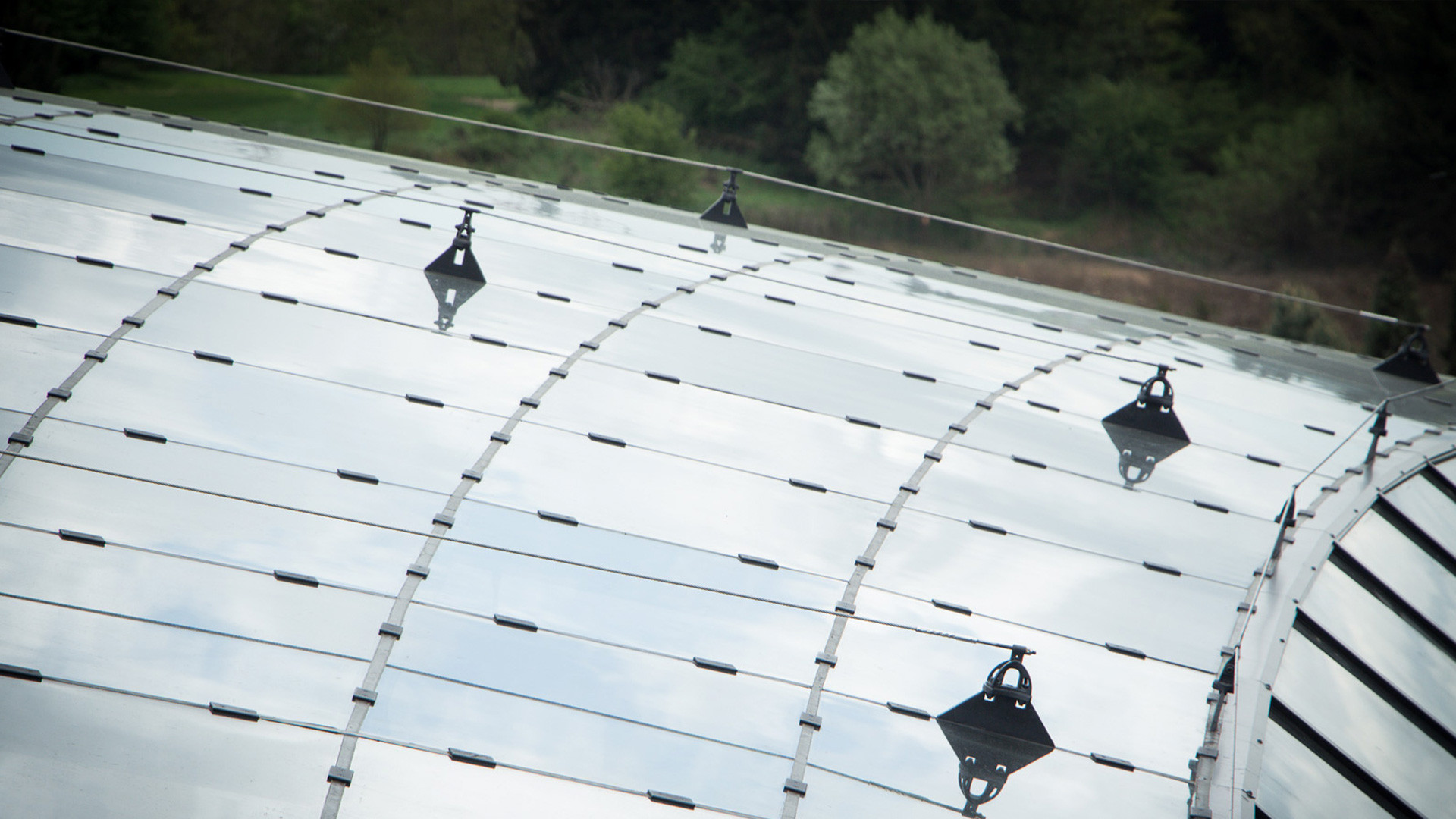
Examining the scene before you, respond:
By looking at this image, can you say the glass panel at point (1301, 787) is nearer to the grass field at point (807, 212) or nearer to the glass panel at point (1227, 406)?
the glass panel at point (1227, 406)

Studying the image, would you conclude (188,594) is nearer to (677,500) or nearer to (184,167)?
(677,500)

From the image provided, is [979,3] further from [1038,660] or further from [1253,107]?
[1038,660]

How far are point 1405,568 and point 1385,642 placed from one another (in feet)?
4.75

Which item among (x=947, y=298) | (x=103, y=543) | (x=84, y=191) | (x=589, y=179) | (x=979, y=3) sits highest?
(x=979, y=3)

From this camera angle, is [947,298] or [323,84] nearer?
[947,298]

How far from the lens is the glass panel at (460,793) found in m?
7.66

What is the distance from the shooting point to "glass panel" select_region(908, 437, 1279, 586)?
1123 centimetres

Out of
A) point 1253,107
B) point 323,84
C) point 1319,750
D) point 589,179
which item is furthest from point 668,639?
point 1253,107

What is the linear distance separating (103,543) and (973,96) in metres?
72.3

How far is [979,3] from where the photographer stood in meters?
80.1

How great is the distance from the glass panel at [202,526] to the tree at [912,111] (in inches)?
2638

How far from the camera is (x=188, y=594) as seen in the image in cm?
870

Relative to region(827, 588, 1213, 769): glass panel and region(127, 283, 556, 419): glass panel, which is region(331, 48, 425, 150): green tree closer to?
region(127, 283, 556, 419): glass panel

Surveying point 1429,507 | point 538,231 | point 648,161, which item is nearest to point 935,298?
point 538,231
